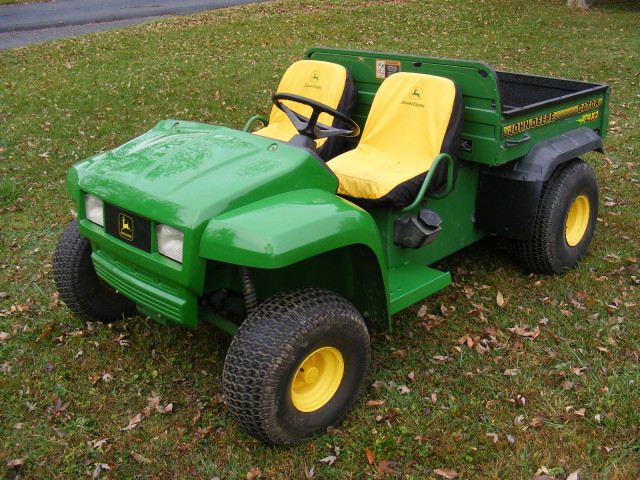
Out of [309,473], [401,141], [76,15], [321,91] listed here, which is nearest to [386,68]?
[321,91]

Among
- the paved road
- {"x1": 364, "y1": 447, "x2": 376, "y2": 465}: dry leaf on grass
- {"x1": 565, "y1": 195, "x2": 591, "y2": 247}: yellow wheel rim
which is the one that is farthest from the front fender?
the paved road

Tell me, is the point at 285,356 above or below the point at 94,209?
A: below

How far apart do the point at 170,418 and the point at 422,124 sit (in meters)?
2.23

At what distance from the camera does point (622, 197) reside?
18.1 ft

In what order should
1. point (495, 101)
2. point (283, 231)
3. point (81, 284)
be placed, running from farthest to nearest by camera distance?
1. point (495, 101)
2. point (81, 284)
3. point (283, 231)

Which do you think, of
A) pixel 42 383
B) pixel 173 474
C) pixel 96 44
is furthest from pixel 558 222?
pixel 96 44

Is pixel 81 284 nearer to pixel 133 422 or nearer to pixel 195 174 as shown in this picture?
pixel 133 422

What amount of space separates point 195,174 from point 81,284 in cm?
121

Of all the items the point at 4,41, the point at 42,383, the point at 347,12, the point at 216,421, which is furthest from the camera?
the point at 347,12

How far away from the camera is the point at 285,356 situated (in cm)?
259

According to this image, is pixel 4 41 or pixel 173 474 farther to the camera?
pixel 4 41

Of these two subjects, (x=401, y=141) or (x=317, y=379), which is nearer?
(x=317, y=379)

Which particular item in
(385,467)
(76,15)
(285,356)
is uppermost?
(76,15)

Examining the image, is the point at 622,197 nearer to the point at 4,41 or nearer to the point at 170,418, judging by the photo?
the point at 170,418
